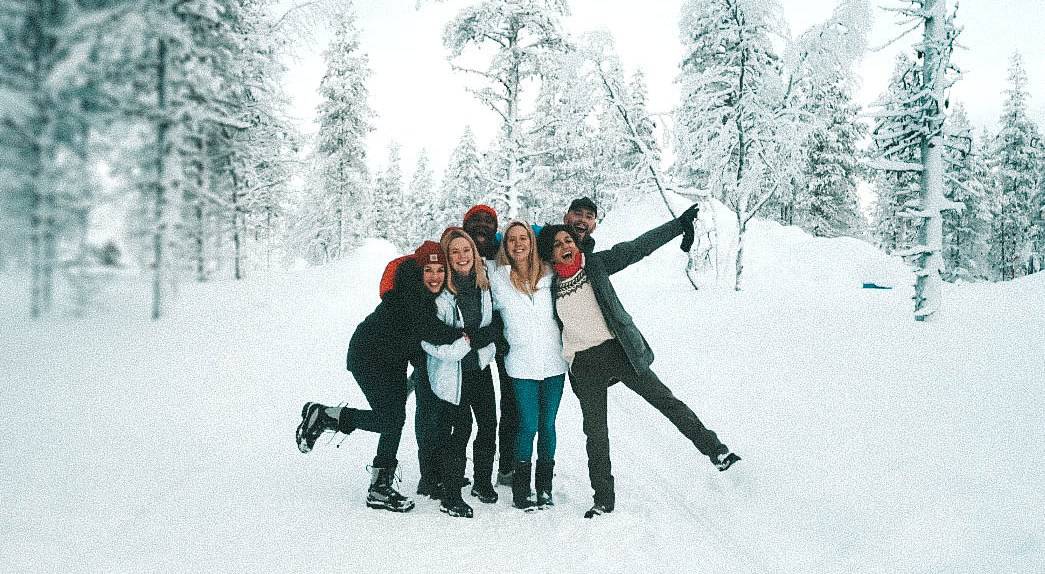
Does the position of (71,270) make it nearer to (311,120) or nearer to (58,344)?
(58,344)

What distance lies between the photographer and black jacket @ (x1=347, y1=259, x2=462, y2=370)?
3.97 m

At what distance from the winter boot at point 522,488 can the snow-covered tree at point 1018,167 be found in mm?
35298

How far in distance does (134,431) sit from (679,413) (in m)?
3.93

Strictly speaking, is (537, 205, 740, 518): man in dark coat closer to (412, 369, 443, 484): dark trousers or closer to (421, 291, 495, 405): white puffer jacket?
(421, 291, 495, 405): white puffer jacket

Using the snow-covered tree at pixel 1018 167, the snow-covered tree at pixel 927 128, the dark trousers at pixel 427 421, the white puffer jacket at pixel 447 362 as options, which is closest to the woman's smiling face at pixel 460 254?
the white puffer jacket at pixel 447 362

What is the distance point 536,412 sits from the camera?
4305mm

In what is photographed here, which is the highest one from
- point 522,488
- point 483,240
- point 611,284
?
point 483,240

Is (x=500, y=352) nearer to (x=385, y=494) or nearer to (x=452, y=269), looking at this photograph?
(x=452, y=269)

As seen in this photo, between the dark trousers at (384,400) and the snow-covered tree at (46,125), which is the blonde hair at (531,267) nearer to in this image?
the dark trousers at (384,400)

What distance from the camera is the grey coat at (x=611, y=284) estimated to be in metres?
4.15

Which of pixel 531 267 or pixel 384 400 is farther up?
pixel 531 267

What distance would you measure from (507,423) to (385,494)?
46.0 inches

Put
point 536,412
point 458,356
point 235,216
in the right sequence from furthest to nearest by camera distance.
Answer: point 536,412
point 458,356
point 235,216

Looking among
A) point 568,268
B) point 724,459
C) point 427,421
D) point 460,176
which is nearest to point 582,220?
point 568,268
